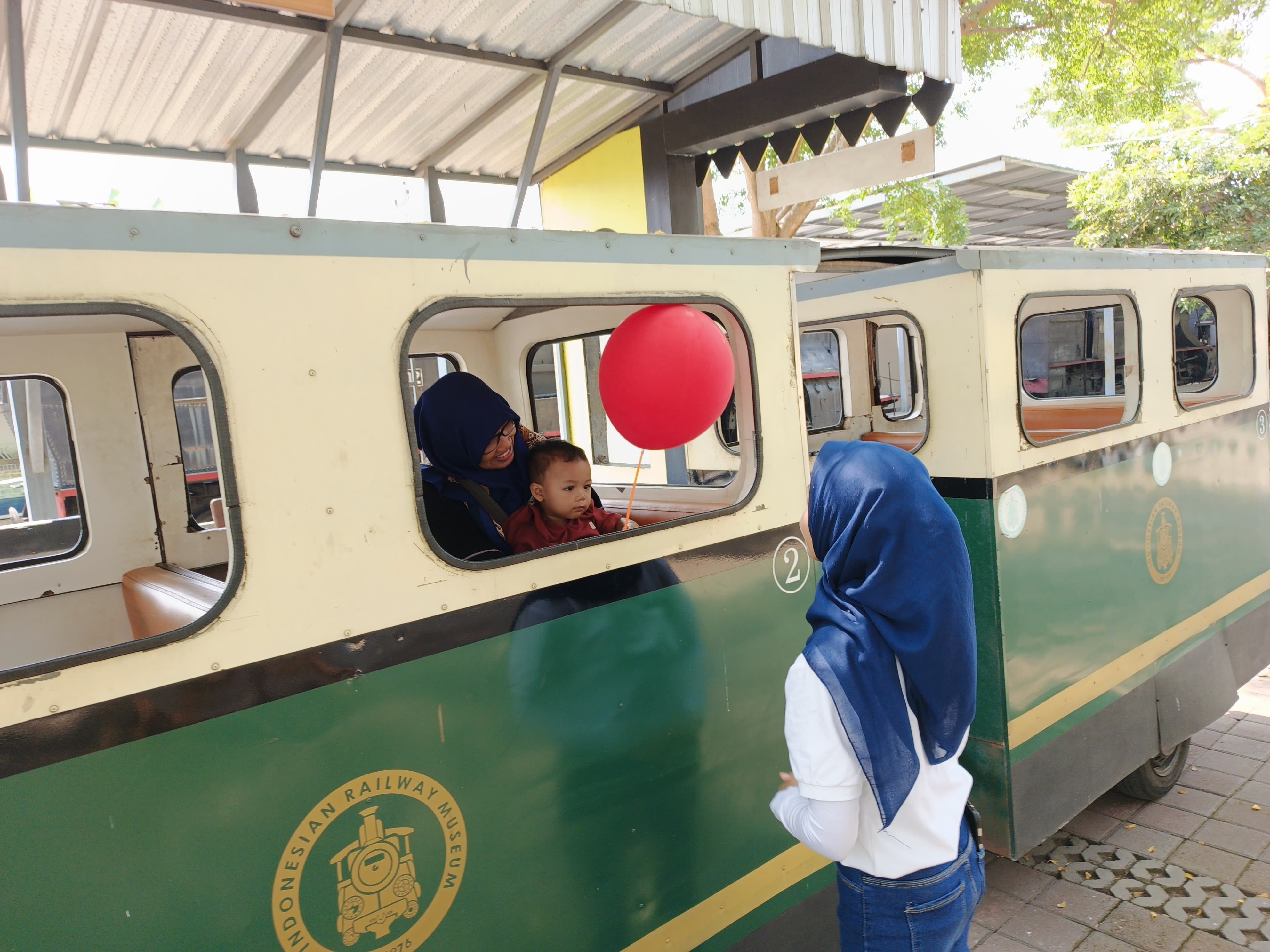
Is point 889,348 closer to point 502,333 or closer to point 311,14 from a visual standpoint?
point 502,333

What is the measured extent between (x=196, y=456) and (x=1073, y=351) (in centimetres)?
675

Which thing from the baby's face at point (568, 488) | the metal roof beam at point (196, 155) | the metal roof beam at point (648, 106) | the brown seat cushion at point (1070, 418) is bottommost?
the brown seat cushion at point (1070, 418)

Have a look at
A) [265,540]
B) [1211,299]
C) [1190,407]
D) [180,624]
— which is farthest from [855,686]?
[1211,299]

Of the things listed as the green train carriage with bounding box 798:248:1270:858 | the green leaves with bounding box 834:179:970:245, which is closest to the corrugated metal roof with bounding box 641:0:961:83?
the green train carriage with bounding box 798:248:1270:858

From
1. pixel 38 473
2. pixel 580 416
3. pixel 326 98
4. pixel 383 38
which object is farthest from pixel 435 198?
pixel 38 473

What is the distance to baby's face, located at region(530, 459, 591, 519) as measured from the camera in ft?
8.64

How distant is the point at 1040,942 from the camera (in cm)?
346

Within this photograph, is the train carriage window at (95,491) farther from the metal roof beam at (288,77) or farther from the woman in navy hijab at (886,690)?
the woman in navy hijab at (886,690)

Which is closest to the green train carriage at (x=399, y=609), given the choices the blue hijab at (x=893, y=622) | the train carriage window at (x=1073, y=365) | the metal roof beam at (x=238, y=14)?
the blue hijab at (x=893, y=622)

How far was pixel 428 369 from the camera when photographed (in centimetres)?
435

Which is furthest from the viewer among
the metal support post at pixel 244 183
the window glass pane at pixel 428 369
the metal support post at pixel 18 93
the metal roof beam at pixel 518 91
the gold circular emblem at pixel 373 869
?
the metal support post at pixel 244 183

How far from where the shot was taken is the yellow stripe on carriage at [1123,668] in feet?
11.5

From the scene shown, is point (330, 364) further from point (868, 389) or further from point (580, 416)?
point (868, 389)

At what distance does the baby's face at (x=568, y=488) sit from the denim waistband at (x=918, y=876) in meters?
1.23
